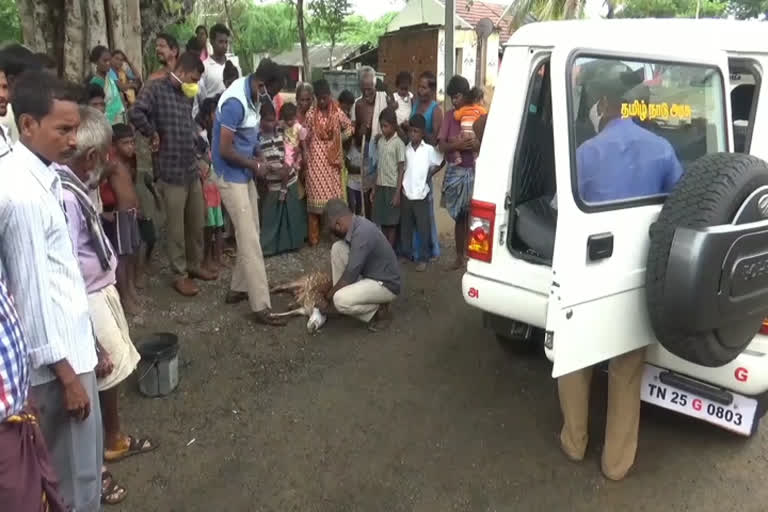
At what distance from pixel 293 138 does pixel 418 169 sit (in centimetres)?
132

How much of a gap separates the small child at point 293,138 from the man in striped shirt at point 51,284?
4.06 m

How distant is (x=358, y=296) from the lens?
4.64 metres

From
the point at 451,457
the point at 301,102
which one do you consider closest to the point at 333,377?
the point at 451,457

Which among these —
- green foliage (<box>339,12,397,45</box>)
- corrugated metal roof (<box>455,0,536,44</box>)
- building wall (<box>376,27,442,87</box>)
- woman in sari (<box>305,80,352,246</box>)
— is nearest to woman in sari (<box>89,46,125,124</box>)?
woman in sari (<box>305,80,352,246</box>)

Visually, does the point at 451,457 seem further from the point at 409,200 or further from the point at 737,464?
the point at 409,200

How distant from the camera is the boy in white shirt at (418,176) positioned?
588 cm

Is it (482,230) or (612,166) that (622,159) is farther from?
(482,230)

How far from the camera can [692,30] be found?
9.93ft

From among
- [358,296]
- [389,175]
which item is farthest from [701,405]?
[389,175]

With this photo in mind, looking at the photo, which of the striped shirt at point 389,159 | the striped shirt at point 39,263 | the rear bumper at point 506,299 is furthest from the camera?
the striped shirt at point 389,159

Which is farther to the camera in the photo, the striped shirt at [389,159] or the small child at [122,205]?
the striped shirt at [389,159]

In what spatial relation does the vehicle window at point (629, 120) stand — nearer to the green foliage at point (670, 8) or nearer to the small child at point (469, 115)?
the small child at point (469, 115)

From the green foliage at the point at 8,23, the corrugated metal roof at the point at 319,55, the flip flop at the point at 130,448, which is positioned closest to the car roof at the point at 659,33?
the flip flop at the point at 130,448

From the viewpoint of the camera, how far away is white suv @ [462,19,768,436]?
2.42 meters
